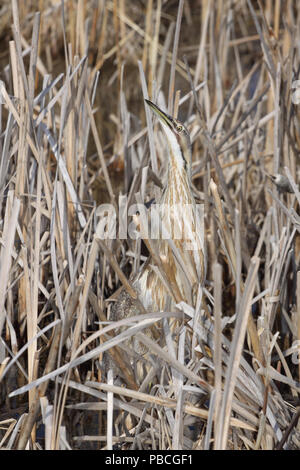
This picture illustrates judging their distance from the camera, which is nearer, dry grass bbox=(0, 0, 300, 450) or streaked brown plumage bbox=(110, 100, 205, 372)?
dry grass bbox=(0, 0, 300, 450)

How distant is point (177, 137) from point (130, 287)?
574mm

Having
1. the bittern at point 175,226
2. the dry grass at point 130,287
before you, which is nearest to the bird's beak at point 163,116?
the bittern at point 175,226

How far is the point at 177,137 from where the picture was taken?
7.16ft

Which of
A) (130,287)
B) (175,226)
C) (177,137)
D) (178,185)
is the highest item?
(177,137)

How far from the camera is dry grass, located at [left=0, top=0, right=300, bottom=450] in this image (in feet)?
5.50

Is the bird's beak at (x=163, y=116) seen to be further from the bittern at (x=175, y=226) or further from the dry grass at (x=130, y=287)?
the dry grass at (x=130, y=287)

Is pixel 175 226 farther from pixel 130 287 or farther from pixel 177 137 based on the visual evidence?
pixel 130 287

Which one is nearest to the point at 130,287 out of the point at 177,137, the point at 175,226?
the point at 175,226

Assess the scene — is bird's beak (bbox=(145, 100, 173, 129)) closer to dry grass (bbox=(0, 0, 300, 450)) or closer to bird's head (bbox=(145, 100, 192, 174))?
bird's head (bbox=(145, 100, 192, 174))

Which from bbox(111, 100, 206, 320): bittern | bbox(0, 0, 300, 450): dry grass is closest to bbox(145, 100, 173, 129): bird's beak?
bbox(111, 100, 206, 320): bittern

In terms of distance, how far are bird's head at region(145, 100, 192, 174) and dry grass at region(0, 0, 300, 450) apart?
0.22ft

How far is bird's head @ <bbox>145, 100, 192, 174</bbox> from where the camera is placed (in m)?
2.19

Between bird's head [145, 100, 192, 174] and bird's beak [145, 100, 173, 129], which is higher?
bird's beak [145, 100, 173, 129]

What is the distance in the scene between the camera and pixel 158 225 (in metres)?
2.26
